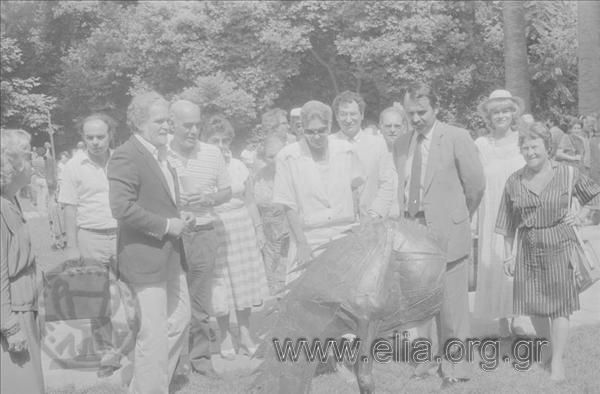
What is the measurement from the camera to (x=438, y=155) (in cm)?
550

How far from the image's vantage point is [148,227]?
488 centimetres

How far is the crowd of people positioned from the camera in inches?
198

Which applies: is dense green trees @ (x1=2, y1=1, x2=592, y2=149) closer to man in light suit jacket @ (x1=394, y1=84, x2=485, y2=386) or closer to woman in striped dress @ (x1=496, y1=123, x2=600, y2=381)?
woman in striped dress @ (x1=496, y1=123, x2=600, y2=381)

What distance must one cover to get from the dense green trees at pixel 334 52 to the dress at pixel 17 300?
2431 cm

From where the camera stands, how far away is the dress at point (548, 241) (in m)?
5.53

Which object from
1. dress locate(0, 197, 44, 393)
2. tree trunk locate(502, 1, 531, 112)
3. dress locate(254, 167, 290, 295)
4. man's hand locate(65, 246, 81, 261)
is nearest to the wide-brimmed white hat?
dress locate(254, 167, 290, 295)

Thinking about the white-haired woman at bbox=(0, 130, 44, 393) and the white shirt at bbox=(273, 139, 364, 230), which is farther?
the white shirt at bbox=(273, 139, 364, 230)

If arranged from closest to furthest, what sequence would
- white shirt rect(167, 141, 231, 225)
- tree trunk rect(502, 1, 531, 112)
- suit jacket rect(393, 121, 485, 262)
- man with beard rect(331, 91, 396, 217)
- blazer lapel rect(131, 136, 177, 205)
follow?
blazer lapel rect(131, 136, 177, 205) < suit jacket rect(393, 121, 485, 262) < white shirt rect(167, 141, 231, 225) < man with beard rect(331, 91, 396, 217) < tree trunk rect(502, 1, 531, 112)

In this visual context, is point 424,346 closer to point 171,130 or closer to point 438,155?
point 438,155

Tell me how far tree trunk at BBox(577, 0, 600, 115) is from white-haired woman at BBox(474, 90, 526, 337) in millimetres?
13488

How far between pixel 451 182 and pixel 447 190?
0.20ft

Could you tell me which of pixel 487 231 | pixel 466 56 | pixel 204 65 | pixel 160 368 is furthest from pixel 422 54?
pixel 160 368

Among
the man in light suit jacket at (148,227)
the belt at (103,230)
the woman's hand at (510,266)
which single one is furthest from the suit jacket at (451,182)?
the belt at (103,230)

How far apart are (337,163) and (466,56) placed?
2515 cm
